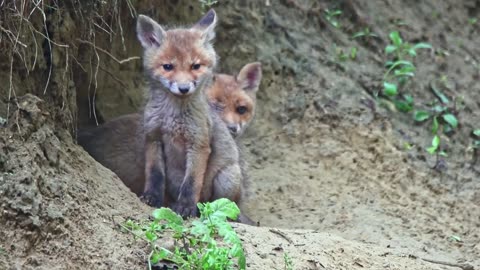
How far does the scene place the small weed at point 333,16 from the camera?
9141 millimetres

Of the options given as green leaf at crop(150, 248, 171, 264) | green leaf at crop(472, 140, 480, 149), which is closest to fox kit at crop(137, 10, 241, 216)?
green leaf at crop(150, 248, 171, 264)

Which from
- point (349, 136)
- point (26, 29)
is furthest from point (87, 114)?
point (349, 136)

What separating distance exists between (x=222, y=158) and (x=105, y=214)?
207 cm

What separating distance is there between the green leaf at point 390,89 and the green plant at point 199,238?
426cm

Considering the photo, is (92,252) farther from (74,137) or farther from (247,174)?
(247,174)

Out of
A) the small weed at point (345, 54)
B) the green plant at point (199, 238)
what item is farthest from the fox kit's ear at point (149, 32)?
the small weed at point (345, 54)

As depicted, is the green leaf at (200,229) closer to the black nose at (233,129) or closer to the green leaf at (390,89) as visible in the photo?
the black nose at (233,129)

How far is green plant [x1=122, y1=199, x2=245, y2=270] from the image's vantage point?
14.9ft

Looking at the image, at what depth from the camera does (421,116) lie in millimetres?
8578

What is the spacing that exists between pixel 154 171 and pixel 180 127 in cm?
44

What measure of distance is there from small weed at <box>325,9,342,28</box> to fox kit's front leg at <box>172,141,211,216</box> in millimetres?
3212

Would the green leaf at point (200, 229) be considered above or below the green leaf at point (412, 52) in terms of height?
above

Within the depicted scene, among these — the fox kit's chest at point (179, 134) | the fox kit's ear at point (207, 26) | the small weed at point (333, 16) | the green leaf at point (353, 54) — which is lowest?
the green leaf at point (353, 54)

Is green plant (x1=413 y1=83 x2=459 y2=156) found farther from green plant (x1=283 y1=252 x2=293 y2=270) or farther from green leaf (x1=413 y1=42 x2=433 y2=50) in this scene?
green plant (x1=283 y1=252 x2=293 y2=270)
